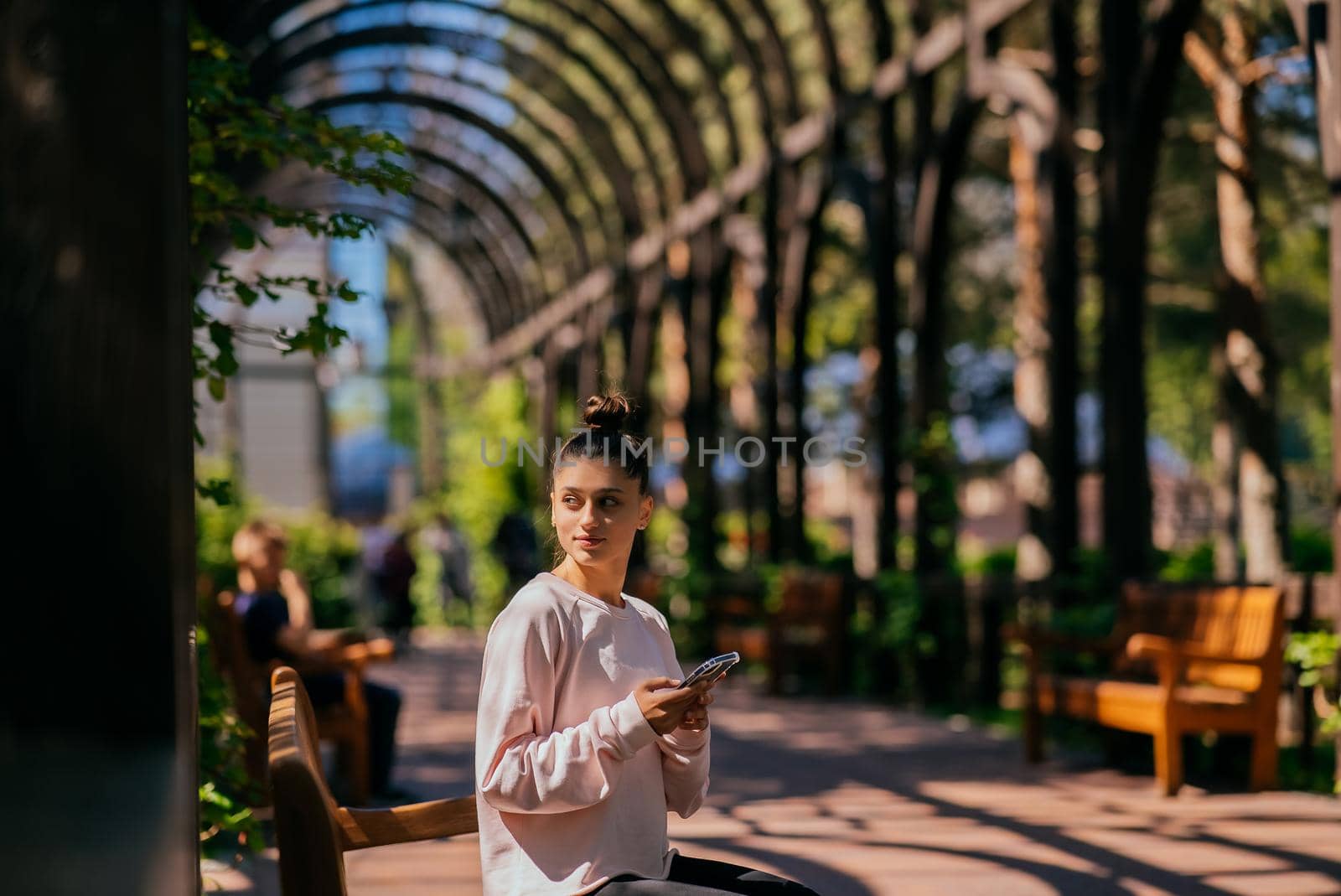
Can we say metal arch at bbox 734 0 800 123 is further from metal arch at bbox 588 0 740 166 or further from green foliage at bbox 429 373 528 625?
green foliage at bbox 429 373 528 625

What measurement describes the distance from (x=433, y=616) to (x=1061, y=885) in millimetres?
18766

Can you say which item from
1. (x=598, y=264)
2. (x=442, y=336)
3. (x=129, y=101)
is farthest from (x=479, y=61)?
(x=442, y=336)

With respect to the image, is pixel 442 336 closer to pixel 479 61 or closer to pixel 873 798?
pixel 479 61

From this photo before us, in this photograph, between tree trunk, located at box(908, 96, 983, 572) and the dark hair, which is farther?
tree trunk, located at box(908, 96, 983, 572)

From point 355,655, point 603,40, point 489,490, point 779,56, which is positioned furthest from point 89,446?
point 489,490

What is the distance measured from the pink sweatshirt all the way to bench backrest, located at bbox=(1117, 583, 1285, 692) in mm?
4178

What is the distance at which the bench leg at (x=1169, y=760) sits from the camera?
236 inches

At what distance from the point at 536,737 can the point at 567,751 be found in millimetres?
59

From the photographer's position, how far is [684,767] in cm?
234

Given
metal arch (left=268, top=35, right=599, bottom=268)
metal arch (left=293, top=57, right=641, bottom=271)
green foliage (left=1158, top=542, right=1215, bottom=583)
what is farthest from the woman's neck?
metal arch (left=293, top=57, right=641, bottom=271)

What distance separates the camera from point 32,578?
1.23m

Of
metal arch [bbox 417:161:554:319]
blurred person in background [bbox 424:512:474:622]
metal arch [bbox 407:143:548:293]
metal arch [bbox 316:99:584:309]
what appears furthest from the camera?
metal arch [bbox 417:161:554:319]

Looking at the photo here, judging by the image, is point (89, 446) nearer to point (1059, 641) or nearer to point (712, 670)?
point (712, 670)

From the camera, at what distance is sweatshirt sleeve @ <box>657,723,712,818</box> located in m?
2.32
